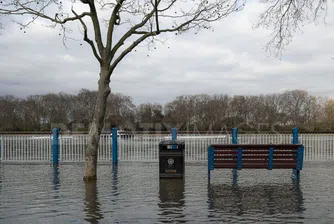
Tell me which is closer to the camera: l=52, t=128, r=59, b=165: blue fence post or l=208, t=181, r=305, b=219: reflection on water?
l=208, t=181, r=305, b=219: reflection on water

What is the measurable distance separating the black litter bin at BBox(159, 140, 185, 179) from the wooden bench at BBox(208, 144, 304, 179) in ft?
3.14

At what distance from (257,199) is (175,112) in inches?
3485

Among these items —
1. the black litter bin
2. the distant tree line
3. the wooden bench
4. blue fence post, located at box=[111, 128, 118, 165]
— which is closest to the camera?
the wooden bench

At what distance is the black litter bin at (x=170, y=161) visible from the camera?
12.3m

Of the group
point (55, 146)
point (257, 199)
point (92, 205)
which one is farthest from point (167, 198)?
point (55, 146)

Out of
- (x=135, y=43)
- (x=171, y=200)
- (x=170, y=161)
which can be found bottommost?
(x=171, y=200)

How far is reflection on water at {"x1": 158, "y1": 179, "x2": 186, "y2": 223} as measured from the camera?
24.5 feet

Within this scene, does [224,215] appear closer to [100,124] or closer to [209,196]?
[209,196]

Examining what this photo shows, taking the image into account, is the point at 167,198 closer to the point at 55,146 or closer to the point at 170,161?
the point at 170,161

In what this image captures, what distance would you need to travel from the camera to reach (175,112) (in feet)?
320

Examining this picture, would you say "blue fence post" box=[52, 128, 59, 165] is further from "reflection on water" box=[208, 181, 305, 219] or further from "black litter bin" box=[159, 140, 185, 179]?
"reflection on water" box=[208, 181, 305, 219]

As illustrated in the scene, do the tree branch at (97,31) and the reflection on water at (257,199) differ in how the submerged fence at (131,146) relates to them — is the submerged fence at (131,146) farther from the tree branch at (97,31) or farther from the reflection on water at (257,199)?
the reflection on water at (257,199)

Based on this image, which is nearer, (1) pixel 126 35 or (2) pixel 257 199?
(2) pixel 257 199

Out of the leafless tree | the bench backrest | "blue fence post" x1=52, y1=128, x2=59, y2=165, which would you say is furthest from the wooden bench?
the leafless tree
